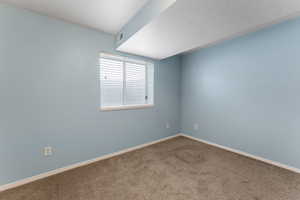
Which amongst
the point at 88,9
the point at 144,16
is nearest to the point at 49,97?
the point at 88,9

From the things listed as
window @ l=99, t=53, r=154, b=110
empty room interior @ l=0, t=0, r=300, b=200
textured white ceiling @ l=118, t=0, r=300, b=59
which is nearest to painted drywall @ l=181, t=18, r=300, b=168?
empty room interior @ l=0, t=0, r=300, b=200

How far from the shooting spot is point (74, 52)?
193cm

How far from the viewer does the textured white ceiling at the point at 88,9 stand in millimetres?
1461

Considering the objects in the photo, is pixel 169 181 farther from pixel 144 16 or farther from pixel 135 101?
pixel 144 16

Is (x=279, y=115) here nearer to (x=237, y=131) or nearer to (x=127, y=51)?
(x=237, y=131)

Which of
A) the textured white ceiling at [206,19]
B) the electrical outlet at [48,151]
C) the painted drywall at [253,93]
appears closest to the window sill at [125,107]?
the electrical outlet at [48,151]

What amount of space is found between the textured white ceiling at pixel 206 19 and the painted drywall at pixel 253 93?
746 mm

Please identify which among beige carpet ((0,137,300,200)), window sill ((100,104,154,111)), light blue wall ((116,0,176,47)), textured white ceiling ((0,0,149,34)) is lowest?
beige carpet ((0,137,300,200))

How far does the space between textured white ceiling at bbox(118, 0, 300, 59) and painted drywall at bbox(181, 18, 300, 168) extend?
29.4 inches

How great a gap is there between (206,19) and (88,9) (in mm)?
1523

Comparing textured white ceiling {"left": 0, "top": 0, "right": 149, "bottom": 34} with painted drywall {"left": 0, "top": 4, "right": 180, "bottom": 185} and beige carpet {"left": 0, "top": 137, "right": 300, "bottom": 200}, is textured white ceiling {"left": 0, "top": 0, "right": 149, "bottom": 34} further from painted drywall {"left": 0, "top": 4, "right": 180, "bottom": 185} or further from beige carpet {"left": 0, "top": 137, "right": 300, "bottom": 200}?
beige carpet {"left": 0, "top": 137, "right": 300, "bottom": 200}

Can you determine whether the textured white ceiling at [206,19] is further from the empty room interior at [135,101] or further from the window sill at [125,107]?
the window sill at [125,107]

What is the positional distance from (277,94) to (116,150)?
10.3 feet

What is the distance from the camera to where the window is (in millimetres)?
2345
